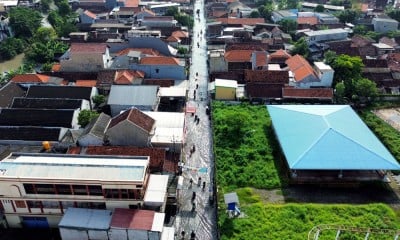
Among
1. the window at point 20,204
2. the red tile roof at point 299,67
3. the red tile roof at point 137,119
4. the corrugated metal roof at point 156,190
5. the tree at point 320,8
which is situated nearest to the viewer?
the window at point 20,204

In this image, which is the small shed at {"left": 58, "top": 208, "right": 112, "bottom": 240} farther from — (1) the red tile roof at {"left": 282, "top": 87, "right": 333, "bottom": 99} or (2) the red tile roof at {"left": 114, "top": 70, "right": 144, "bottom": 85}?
(1) the red tile roof at {"left": 282, "top": 87, "right": 333, "bottom": 99}

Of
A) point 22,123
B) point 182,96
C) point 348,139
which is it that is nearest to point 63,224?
point 22,123

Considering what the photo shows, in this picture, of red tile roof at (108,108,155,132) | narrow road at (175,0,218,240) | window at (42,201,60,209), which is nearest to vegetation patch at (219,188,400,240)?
narrow road at (175,0,218,240)

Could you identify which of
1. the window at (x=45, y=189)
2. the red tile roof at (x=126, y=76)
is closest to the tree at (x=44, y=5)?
the red tile roof at (x=126, y=76)

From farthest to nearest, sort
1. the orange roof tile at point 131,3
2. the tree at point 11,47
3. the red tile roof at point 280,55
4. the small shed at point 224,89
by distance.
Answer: the orange roof tile at point 131,3 → the tree at point 11,47 → the red tile roof at point 280,55 → the small shed at point 224,89

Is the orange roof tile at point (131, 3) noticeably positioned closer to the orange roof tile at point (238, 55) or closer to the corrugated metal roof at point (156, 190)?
the orange roof tile at point (238, 55)

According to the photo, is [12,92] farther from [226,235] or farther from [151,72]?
[226,235]
